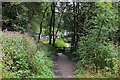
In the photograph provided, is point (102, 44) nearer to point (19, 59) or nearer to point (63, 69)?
point (63, 69)

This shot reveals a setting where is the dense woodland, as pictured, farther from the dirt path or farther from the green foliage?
the green foliage

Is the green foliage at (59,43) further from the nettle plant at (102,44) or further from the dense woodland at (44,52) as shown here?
the nettle plant at (102,44)

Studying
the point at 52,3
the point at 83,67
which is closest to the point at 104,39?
the point at 83,67

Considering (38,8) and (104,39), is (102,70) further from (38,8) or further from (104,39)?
(38,8)

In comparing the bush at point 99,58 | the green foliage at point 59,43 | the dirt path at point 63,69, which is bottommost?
the green foliage at point 59,43

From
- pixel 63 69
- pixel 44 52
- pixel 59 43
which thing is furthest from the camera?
pixel 59 43

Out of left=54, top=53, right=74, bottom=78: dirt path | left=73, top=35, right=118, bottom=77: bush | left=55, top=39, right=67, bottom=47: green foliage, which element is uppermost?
left=73, top=35, right=118, bottom=77: bush

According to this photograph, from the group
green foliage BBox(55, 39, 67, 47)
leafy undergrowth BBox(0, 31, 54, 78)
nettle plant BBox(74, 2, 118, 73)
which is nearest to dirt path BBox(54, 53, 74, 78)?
nettle plant BBox(74, 2, 118, 73)

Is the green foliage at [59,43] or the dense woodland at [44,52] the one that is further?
the green foliage at [59,43]

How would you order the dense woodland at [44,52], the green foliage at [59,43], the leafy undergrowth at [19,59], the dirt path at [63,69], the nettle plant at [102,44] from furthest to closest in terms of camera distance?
the green foliage at [59,43], the dirt path at [63,69], the nettle plant at [102,44], the dense woodland at [44,52], the leafy undergrowth at [19,59]

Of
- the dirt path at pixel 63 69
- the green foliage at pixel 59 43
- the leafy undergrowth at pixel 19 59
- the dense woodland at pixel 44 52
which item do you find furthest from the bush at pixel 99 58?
the green foliage at pixel 59 43

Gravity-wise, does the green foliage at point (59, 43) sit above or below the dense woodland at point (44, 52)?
below

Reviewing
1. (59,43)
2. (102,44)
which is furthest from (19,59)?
(59,43)

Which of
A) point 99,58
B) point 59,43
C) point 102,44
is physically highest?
point 102,44
